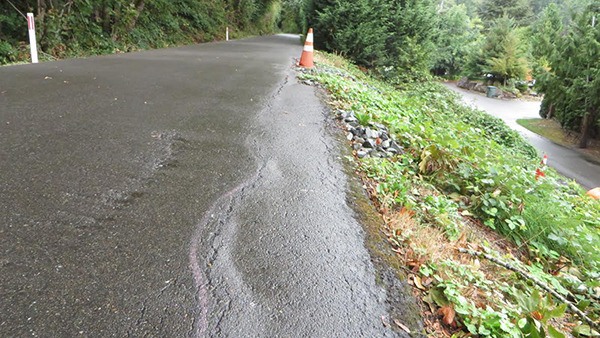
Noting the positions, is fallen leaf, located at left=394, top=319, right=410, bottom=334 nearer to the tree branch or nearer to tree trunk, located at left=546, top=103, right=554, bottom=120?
the tree branch

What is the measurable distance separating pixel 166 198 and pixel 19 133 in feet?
6.55

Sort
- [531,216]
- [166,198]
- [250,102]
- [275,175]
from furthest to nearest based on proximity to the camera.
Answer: [250,102] < [531,216] < [275,175] < [166,198]

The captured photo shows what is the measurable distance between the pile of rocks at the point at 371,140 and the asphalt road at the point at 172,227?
0.41 meters

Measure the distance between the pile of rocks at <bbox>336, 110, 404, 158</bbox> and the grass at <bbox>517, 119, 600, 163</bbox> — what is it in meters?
16.2

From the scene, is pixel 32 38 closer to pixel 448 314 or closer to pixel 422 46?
pixel 448 314

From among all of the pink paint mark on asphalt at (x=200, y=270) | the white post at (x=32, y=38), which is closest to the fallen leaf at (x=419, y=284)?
the pink paint mark on asphalt at (x=200, y=270)

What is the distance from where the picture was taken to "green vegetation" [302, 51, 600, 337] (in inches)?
91.2

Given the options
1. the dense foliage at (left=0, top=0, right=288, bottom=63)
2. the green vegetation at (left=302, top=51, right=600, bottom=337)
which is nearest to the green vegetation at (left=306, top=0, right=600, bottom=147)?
the dense foliage at (left=0, top=0, right=288, bottom=63)

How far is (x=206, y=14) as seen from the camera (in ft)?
69.1

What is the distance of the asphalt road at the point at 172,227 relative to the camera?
6.07ft

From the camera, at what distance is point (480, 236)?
3732 mm

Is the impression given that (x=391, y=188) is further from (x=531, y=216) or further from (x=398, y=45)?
(x=398, y=45)

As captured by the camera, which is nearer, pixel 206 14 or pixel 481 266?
pixel 481 266

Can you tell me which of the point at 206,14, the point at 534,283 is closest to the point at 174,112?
the point at 534,283
